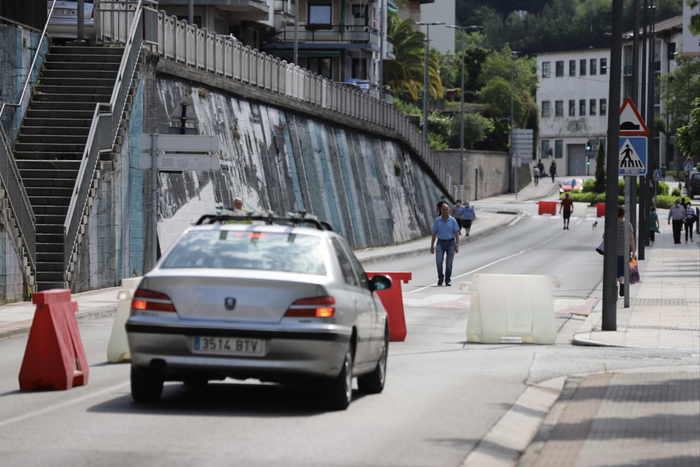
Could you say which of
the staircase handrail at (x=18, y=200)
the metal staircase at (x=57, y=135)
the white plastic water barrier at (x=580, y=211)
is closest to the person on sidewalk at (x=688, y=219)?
the white plastic water barrier at (x=580, y=211)

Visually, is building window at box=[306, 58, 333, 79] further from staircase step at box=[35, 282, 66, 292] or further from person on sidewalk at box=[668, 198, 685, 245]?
staircase step at box=[35, 282, 66, 292]

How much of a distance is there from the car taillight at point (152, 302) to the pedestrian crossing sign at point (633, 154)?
11532 mm

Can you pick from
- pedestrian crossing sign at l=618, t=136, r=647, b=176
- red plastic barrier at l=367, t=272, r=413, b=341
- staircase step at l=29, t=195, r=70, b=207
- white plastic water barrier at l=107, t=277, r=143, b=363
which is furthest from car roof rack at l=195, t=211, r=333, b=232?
staircase step at l=29, t=195, r=70, b=207

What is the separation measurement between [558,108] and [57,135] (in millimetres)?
116603

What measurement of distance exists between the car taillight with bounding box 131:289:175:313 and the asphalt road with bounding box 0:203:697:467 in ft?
2.61

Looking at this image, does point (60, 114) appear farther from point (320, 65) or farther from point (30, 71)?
point (320, 65)

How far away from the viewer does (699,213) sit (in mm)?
58688

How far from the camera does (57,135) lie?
27.6 meters

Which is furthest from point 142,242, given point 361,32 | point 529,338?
point 361,32

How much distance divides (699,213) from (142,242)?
36360mm

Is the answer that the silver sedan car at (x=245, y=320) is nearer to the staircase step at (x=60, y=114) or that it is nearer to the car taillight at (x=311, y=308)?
the car taillight at (x=311, y=308)

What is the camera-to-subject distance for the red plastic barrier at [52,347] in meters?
11.0

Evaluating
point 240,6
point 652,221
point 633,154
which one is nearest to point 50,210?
point 633,154

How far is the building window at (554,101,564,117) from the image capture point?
140 metres
